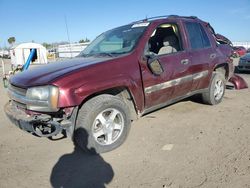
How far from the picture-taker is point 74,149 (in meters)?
4.04

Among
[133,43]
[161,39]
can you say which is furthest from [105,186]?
[161,39]

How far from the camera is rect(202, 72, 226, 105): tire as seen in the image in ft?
19.2

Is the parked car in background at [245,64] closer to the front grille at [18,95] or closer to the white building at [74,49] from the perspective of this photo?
the front grille at [18,95]

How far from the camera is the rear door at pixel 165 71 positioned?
4.29 meters

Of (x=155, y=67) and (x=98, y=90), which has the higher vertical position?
(x=155, y=67)

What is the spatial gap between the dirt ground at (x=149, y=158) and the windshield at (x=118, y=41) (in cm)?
149

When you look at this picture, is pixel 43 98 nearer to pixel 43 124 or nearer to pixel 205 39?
pixel 43 124

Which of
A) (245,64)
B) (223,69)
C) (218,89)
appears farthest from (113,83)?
(245,64)

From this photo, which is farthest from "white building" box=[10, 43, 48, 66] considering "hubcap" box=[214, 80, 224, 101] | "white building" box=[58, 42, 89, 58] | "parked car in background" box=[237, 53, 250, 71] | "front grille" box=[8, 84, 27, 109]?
"front grille" box=[8, 84, 27, 109]

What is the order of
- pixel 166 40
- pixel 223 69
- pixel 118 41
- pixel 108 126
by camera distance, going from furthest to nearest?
pixel 223 69, pixel 166 40, pixel 118 41, pixel 108 126

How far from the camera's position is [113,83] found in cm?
374

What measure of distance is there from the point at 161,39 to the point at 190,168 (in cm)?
293

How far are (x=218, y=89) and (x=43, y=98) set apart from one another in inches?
169

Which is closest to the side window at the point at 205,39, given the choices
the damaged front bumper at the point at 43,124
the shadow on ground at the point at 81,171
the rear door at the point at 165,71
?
the rear door at the point at 165,71
